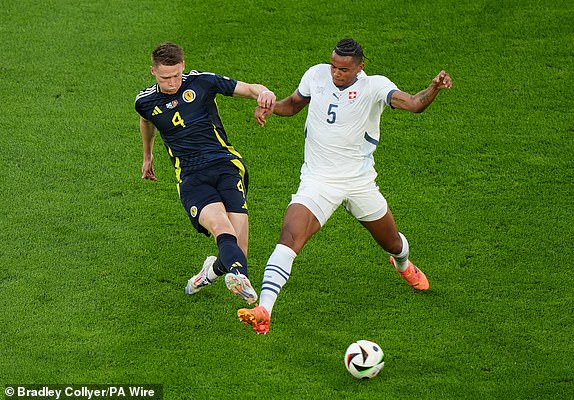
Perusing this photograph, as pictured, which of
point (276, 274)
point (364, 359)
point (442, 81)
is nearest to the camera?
point (442, 81)

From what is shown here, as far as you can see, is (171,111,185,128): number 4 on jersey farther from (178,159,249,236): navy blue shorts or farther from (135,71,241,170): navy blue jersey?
(178,159,249,236): navy blue shorts

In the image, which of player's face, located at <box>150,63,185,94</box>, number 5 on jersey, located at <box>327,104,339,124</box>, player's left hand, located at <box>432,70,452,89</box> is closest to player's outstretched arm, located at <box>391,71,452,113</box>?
player's left hand, located at <box>432,70,452,89</box>

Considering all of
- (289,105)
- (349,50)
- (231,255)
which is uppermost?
(349,50)

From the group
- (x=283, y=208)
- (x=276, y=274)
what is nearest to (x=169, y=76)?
(x=276, y=274)

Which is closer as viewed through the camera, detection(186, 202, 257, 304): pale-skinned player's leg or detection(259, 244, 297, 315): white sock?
detection(186, 202, 257, 304): pale-skinned player's leg

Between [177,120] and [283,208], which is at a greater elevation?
[177,120]

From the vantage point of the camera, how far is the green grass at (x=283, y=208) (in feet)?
28.6

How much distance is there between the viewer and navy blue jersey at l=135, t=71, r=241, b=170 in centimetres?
911

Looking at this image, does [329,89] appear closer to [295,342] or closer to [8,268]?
[295,342]

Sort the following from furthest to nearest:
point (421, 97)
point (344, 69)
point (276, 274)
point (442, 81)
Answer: point (344, 69) < point (276, 274) < point (421, 97) < point (442, 81)

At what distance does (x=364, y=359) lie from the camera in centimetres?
836

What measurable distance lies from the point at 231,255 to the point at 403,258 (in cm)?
182

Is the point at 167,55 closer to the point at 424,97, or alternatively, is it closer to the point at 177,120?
the point at 177,120

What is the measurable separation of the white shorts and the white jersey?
0.26ft
